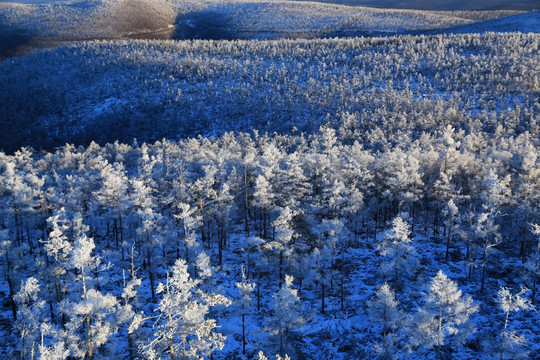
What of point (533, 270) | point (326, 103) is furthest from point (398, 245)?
point (326, 103)

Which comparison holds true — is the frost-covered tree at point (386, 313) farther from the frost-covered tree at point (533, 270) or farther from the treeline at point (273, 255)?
the frost-covered tree at point (533, 270)

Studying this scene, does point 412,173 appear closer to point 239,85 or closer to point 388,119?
point 388,119

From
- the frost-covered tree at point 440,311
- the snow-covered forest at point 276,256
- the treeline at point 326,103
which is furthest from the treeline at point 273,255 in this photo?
the treeline at point 326,103

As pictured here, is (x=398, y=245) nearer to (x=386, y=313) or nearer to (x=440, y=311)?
(x=386, y=313)

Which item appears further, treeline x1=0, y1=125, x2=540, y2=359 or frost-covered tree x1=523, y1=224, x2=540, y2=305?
frost-covered tree x1=523, y1=224, x2=540, y2=305

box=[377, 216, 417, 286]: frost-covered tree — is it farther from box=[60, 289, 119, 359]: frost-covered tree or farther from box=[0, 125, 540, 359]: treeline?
box=[60, 289, 119, 359]: frost-covered tree

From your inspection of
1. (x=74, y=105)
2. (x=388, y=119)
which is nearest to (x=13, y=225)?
(x=388, y=119)

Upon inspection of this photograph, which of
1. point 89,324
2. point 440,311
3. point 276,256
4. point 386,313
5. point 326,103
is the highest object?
point 326,103

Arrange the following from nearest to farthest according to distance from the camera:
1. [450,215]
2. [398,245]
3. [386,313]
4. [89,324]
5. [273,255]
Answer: [89,324]
[386,313]
[398,245]
[273,255]
[450,215]

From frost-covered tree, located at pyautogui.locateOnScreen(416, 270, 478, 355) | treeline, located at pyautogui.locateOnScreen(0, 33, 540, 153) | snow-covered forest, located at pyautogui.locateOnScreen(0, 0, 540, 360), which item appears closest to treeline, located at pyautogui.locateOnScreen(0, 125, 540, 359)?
frost-covered tree, located at pyautogui.locateOnScreen(416, 270, 478, 355)
